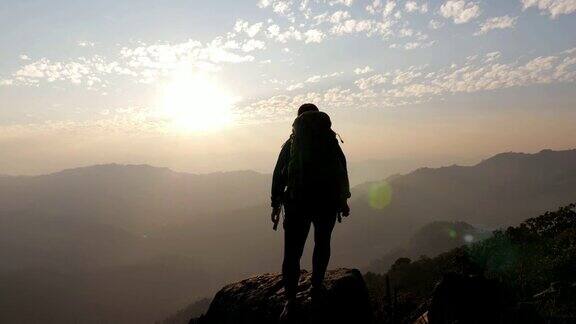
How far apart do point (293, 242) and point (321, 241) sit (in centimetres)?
39

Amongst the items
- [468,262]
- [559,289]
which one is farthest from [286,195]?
[468,262]

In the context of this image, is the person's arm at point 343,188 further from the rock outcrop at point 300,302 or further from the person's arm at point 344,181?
the rock outcrop at point 300,302

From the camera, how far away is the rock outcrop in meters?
5.95

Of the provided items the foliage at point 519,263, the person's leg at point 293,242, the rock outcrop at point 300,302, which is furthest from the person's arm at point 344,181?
the foliage at point 519,263

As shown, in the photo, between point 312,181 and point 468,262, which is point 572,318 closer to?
point 312,181

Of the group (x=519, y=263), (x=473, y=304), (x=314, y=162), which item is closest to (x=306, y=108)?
(x=314, y=162)

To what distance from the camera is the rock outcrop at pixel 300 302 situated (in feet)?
19.5

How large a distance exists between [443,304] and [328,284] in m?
1.83

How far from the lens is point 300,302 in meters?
6.06

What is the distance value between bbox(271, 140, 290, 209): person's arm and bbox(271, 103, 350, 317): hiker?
1cm

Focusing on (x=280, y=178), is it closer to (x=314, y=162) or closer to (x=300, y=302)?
(x=314, y=162)

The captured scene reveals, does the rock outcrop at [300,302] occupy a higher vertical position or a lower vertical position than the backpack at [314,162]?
lower

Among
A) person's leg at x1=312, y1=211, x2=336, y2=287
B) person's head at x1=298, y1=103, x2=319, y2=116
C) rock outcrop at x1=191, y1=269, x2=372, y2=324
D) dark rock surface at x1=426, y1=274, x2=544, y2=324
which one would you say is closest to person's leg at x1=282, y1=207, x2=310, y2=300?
person's leg at x1=312, y1=211, x2=336, y2=287

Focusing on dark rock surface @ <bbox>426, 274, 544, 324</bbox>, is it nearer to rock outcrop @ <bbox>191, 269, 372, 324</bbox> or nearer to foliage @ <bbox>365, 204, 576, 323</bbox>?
foliage @ <bbox>365, 204, 576, 323</bbox>
